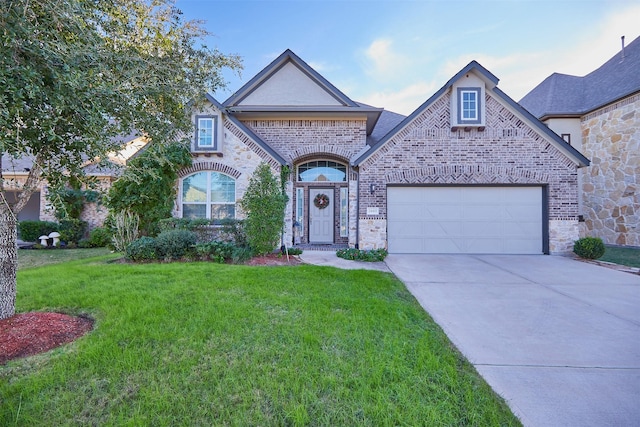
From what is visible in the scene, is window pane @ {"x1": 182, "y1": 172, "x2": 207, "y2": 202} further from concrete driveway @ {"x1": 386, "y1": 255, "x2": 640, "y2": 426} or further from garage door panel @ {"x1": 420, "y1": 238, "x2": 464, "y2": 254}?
garage door panel @ {"x1": 420, "y1": 238, "x2": 464, "y2": 254}

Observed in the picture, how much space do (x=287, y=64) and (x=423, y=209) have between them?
814 centimetres

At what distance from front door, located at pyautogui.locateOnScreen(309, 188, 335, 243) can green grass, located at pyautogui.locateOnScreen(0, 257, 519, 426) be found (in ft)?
22.0

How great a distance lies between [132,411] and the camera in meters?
2.21

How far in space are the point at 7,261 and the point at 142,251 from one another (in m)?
4.40

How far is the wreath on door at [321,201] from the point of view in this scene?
1157 cm

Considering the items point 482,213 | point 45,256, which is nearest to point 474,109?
point 482,213

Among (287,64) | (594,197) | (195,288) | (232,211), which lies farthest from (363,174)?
(594,197)

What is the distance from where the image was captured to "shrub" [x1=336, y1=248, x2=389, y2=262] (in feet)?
29.2

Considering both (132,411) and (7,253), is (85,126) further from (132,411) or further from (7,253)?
(132,411)

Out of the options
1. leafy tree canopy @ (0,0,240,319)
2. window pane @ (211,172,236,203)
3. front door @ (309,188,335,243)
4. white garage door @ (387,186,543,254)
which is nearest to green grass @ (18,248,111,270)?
window pane @ (211,172,236,203)

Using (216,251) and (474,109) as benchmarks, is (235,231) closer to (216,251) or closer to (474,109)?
(216,251)

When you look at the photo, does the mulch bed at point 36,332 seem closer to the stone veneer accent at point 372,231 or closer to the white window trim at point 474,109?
the stone veneer accent at point 372,231

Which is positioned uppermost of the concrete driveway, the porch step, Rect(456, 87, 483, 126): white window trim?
Rect(456, 87, 483, 126): white window trim

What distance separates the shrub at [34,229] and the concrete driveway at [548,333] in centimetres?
1473
